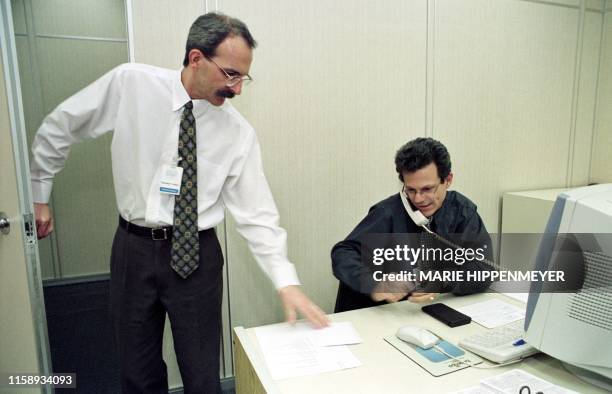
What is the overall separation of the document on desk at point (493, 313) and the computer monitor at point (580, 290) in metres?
0.30

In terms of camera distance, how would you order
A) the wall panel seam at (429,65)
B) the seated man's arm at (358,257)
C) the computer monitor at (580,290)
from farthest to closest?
1. the wall panel seam at (429,65)
2. the seated man's arm at (358,257)
3. the computer monitor at (580,290)

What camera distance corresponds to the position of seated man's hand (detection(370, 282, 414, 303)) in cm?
143

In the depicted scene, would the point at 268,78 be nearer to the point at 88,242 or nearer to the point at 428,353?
the point at 428,353

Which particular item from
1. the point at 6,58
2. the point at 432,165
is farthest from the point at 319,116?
the point at 6,58

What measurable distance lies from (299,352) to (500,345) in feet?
1.81

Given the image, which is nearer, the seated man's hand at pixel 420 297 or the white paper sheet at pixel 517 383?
the white paper sheet at pixel 517 383

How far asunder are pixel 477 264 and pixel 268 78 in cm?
132

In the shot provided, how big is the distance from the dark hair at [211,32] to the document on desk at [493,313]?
A: 121 centimetres

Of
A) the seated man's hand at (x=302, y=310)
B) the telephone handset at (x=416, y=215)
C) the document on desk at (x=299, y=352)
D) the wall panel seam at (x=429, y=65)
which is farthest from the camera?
the wall panel seam at (x=429, y=65)

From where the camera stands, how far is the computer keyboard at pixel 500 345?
3.60 ft

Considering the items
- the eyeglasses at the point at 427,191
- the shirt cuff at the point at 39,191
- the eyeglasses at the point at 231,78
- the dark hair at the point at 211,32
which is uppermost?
the dark hair at the point at 211,32

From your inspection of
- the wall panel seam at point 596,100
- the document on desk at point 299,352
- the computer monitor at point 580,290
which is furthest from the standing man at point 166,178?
the wall panel seam at point 596,100

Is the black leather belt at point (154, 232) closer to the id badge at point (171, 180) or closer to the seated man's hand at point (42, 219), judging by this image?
the id badge at point (171, 180)

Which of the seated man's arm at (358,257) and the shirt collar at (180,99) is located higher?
the shirt collar at (180,99)
